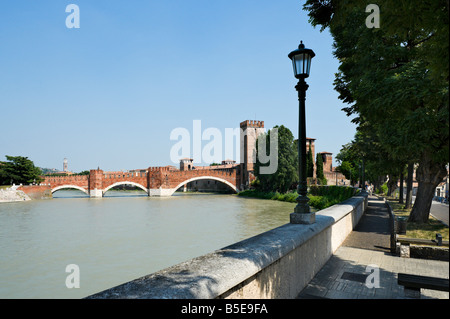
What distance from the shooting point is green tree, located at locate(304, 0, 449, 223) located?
13.8 feet

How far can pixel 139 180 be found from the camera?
181 feet

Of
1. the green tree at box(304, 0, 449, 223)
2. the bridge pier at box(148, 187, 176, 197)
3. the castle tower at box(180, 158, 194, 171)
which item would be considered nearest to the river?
the green tree at box(304, 0, 449, 223)

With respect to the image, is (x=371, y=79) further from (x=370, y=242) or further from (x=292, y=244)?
(x=292, y=244)

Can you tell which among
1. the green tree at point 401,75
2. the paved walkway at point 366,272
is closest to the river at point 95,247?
the paved walkway at point 366,272

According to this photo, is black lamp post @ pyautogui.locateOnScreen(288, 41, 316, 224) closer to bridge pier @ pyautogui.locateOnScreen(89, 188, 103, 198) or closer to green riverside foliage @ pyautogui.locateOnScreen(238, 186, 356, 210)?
green riverside foliage @ pyautogui.locateOnScreen(238, 186, 356, 210)

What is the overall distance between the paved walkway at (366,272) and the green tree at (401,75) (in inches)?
100

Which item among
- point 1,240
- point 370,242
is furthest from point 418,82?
point 1,240

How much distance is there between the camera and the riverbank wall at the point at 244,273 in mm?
2355

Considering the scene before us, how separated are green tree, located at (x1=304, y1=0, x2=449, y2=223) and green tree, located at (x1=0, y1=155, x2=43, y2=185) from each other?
2076 inches

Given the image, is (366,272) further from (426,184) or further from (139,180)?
(139,180)

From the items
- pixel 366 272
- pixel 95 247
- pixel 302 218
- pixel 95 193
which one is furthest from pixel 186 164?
pixel 302 218

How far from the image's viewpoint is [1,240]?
1628 centimetres

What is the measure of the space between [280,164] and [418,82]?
3405 cm

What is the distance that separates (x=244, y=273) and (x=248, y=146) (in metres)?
68.4
